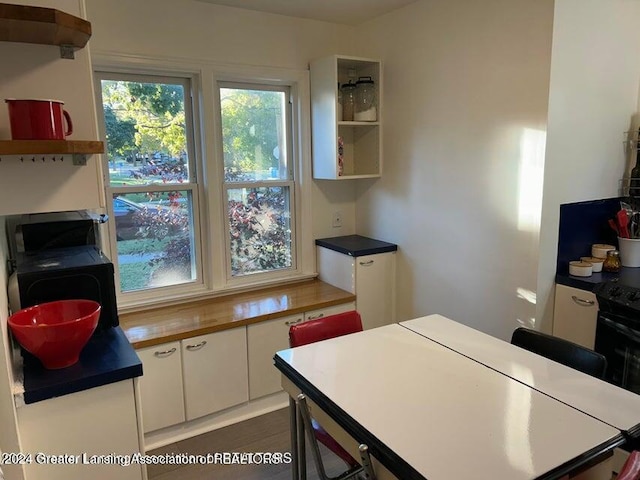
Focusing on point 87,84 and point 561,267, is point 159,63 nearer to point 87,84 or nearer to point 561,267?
point 87,84

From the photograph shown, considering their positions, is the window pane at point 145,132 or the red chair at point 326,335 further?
the window pane at point 145,132

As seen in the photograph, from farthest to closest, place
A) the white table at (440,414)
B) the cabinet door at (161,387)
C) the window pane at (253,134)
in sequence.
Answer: the window pane at (253,134) < the cabinet door at (161,387) < the white table at (440,414)

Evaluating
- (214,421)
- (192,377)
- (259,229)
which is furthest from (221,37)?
(214,421)

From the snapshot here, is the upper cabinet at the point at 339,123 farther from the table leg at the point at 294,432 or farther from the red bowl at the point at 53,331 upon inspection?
the red bowl at the point at 53,331

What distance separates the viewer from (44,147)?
1.35 m

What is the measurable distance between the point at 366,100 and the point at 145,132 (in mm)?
1497

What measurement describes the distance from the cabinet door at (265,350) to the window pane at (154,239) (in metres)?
0.67

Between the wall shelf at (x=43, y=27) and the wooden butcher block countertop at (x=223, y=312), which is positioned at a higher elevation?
the wall shelf at (x=43, y=27)

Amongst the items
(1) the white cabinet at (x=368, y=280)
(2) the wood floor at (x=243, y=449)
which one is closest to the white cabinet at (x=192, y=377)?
(2) the wood floor at (x=243, y=449)

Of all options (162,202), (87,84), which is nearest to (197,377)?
(162,202)

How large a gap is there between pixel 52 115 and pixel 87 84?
Answer: 253 mm

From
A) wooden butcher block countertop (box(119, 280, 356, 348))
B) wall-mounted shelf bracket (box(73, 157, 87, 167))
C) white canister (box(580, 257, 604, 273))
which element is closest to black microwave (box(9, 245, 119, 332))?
wall-mounted shelf bracket (box(73, 157, 87, 167))

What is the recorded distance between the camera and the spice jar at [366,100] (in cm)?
325

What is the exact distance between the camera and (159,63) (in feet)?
9.04
